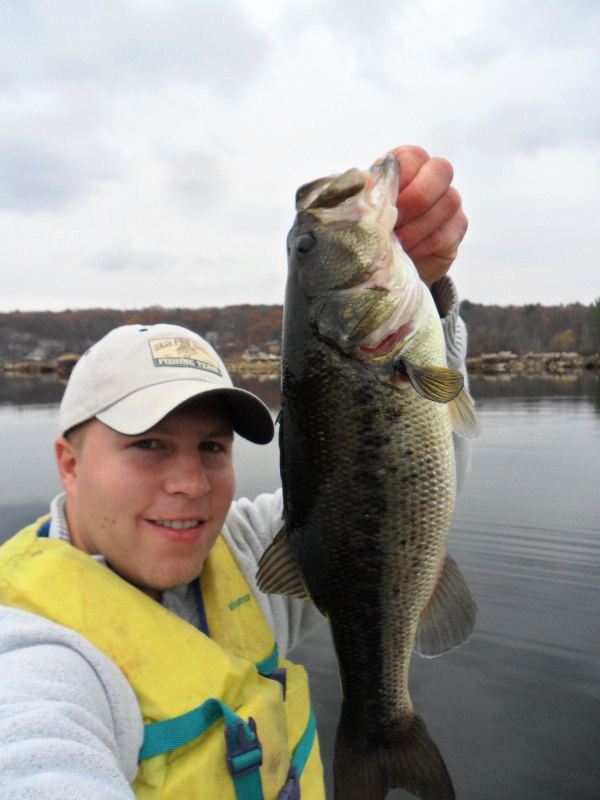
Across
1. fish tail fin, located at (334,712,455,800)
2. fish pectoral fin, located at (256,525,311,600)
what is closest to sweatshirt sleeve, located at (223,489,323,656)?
fish pectoral fin, located at (256,525,311,600)

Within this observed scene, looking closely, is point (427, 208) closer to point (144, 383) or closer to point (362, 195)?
point (362, 195)

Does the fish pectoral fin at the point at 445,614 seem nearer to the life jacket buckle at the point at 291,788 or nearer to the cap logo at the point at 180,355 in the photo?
the life jacket buckle at the point at 291,788

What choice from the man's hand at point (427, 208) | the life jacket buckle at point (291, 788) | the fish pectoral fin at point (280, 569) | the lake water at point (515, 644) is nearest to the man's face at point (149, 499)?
the fish pectoral fin at point (280, 569)

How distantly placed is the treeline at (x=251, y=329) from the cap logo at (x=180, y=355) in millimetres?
88090

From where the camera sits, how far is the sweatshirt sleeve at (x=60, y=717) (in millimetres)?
1236

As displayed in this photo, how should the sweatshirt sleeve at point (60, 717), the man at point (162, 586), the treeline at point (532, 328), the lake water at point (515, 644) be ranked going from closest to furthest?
the sweatshirt sleeve at point (60, 717) → the man at point (162, 586) → the lake water at point (515, 644) → the treeline at point (532, 328)

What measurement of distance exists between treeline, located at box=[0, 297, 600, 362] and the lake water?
258ft

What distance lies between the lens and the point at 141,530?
6.98 feet

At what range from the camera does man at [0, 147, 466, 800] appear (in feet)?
5.65

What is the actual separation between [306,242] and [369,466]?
2.56 ft

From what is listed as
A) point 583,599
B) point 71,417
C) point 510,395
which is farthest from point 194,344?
point 510,395

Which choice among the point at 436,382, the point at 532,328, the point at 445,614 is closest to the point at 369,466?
the point at 436,382

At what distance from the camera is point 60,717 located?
1.38 metres

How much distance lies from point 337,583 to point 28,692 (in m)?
0.98
